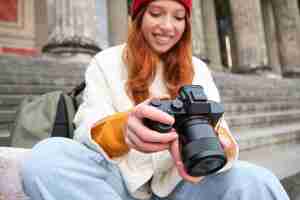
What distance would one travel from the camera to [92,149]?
824 millimetres

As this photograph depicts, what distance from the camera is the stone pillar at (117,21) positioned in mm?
9203

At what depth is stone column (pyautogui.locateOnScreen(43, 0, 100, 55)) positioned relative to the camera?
4.97 m

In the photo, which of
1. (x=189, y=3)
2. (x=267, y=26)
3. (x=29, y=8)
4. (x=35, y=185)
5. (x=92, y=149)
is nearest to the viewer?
(x=35, y=185)

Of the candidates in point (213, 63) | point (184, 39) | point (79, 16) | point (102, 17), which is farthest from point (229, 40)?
point (184, 39)

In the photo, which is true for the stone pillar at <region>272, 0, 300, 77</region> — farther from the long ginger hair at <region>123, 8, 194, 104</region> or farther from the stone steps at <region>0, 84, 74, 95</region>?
the long ginger hair at <region>123, 8, 194, 104</region>

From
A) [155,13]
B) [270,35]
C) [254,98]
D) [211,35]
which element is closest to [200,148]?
[155,13]

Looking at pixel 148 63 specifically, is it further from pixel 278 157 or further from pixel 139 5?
pixel 278 157

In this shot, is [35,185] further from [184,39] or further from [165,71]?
[184,39]

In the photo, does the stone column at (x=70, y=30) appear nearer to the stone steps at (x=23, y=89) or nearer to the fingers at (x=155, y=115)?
the stone steps at (x=23, y=89)

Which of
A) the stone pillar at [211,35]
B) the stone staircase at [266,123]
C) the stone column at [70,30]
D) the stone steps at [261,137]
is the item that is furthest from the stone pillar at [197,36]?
the stone pillar at [211,35]

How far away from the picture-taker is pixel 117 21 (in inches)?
370

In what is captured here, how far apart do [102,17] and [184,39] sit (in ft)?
27.3

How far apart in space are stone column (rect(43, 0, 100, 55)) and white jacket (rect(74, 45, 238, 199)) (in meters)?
3.99

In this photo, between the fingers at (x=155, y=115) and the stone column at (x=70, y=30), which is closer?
the fingers at (x=155, y=115)
